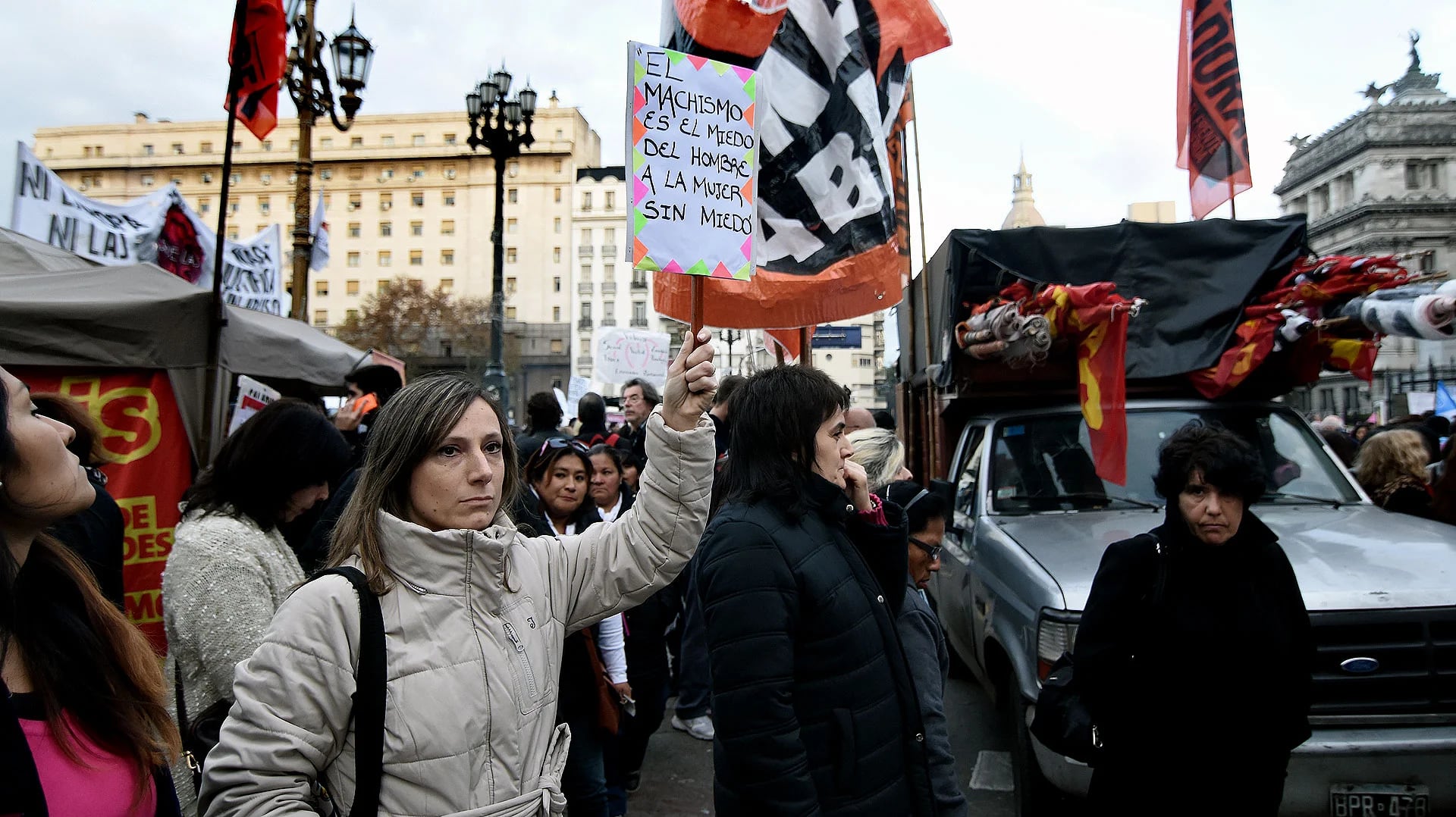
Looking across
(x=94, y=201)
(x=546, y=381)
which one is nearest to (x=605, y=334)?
(x=94, y=201)

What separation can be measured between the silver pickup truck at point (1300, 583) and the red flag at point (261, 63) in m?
5.66

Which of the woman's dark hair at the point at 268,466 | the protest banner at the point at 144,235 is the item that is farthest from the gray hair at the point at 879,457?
the protest banner at the point at 144,235

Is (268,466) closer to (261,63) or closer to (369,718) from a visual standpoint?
(369,718)

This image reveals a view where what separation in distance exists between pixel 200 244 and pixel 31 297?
4.61 meters

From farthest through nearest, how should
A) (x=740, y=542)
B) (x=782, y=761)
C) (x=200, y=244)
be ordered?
(x=200, y=244) < (x=740, y=542) < (x=782, y=761)

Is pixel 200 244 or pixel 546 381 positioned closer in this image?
pixel 200 244

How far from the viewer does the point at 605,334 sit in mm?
14680

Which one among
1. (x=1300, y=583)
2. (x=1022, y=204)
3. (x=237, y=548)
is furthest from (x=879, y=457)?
(x=1022, y=204)

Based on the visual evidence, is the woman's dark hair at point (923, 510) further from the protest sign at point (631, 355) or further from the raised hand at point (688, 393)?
the protest sign at point (631, 355)

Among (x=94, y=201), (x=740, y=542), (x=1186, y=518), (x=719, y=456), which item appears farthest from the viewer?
(x=94, y=201)

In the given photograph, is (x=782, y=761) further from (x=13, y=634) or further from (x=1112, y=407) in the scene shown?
(x=1112, y=407)

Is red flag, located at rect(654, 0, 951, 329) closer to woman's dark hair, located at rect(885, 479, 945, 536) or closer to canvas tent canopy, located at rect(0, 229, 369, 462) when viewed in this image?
woman's dark hair, located at rect(885, 479, 945, 536)

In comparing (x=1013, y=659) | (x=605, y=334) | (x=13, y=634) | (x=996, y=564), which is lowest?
(x=1013, y=659)

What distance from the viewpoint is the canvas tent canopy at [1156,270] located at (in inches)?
209
